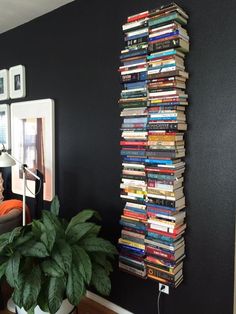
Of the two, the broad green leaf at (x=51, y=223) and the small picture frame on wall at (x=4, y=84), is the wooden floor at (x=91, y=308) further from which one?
the small picture frame on wall at (x=4, y=84)

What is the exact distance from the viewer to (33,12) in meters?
2.56

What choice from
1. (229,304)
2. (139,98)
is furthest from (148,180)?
(229,304)

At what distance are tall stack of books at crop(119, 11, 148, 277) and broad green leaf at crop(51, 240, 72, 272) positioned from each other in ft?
1.70

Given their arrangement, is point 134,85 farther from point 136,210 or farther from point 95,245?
point 95,245

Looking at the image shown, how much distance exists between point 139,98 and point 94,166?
736 mm

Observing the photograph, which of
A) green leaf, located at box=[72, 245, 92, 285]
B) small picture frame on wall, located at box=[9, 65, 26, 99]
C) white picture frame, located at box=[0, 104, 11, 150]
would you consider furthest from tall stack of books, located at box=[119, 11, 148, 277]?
white picture frame, located at box=[0, 104, 11, 150]

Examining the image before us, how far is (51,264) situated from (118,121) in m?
1.11

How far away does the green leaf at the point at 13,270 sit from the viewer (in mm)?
1460

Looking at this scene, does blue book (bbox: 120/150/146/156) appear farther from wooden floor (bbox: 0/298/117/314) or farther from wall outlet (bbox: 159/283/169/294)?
wooden floor (bbox: 0/298/117/314)

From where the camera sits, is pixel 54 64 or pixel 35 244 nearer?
A: pixel 35 244

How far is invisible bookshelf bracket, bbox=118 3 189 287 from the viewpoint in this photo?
1.68 metres

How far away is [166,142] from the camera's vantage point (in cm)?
171

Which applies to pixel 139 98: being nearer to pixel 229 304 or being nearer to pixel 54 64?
pixel 54 64

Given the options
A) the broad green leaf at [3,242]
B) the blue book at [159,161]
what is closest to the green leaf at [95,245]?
the broad green leaf at [3,242]
